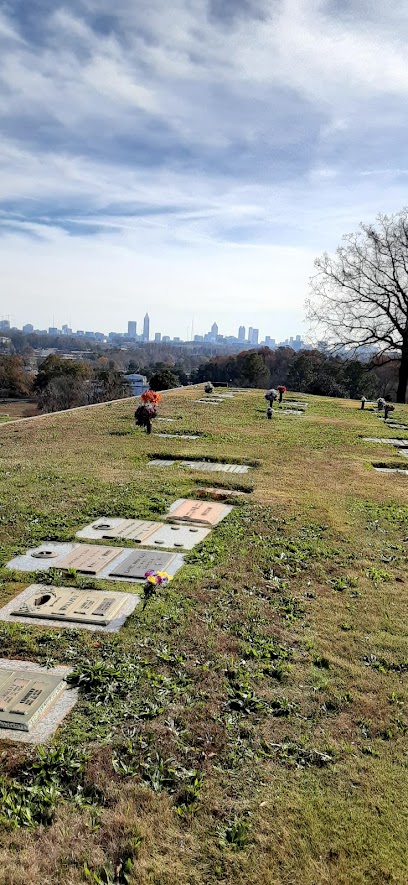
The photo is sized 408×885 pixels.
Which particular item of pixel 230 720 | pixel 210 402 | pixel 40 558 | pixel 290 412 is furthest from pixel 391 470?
pixel 210 402

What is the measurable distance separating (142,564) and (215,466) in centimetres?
370

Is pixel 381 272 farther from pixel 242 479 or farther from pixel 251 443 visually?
pixel 242 479

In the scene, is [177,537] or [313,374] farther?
[313,374]

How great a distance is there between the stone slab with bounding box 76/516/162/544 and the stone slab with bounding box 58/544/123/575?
231 millimetres

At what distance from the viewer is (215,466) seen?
7.93 meters

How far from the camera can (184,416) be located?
12625mm

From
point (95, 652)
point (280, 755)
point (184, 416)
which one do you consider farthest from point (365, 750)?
point (184, 416)

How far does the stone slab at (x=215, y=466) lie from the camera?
7.68 meters

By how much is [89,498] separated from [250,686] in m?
3.49

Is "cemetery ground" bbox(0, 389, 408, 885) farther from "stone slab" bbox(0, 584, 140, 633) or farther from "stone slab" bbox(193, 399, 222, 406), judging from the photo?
"stone slab" bbox(193, 399, 222, 406)

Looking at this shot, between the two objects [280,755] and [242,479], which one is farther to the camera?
[242,479]

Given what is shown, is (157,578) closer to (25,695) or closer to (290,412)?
(25,695)

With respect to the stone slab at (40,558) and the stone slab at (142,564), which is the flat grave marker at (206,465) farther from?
the stone slab at (40,558)

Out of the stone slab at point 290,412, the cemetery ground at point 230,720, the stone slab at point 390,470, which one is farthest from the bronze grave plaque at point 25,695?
the stone slab at point 290,412
